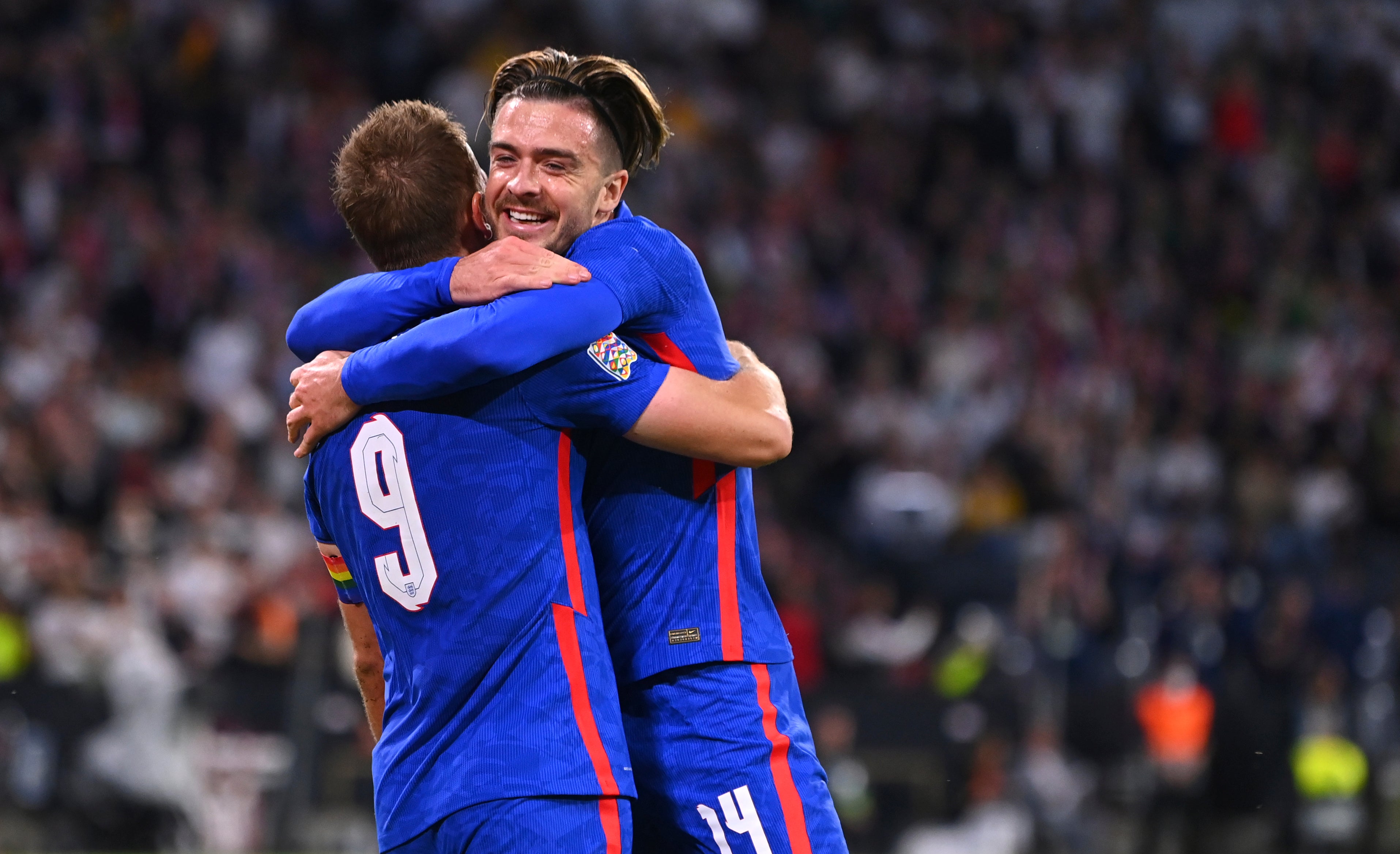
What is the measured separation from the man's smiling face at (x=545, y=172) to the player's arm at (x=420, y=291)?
141 millimetres

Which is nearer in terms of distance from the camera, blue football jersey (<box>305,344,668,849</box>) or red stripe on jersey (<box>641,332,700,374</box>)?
blue football jersey (<box>305,344,668,849</box>)

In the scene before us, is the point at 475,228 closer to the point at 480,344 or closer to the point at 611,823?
the point at 480,344

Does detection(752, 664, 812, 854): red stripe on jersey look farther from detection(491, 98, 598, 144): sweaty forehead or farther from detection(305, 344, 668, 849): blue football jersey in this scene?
detection(491, 98, 598, 144): sweaty forehead

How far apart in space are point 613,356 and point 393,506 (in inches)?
20.2

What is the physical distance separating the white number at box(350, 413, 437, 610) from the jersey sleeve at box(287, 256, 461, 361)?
20cm

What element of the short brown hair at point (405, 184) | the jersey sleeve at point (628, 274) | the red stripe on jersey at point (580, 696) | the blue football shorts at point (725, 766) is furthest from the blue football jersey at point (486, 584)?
the short brown hair at point (405, 184)

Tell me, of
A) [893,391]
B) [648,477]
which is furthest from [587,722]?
[893,391]

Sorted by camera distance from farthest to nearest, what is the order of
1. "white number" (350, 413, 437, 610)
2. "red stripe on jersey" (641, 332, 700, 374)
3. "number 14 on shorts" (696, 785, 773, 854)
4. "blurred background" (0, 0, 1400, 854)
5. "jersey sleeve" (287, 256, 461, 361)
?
"blurred background" (0, 0, 1400, 854)
"red stripe on jersey" (641, 332, 700, 374)
"number 14 on shorts" (696, 785, 773, 854)
"jersey sleeve" (287, 256, 461, 361)
"white number" (350, 413, 437, 610)

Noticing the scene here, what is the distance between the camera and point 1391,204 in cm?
1677

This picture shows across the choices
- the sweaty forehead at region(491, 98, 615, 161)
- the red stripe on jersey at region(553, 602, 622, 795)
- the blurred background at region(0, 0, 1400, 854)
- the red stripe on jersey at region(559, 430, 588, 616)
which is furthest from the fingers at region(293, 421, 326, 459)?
the blurred background at region(0, 0, 1400, 854)

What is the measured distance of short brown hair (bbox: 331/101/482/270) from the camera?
329cm

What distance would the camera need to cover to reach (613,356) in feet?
10.8

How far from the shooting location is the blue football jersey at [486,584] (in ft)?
10.2

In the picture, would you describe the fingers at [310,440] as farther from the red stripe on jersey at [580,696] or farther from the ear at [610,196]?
the ear at [610,196]
